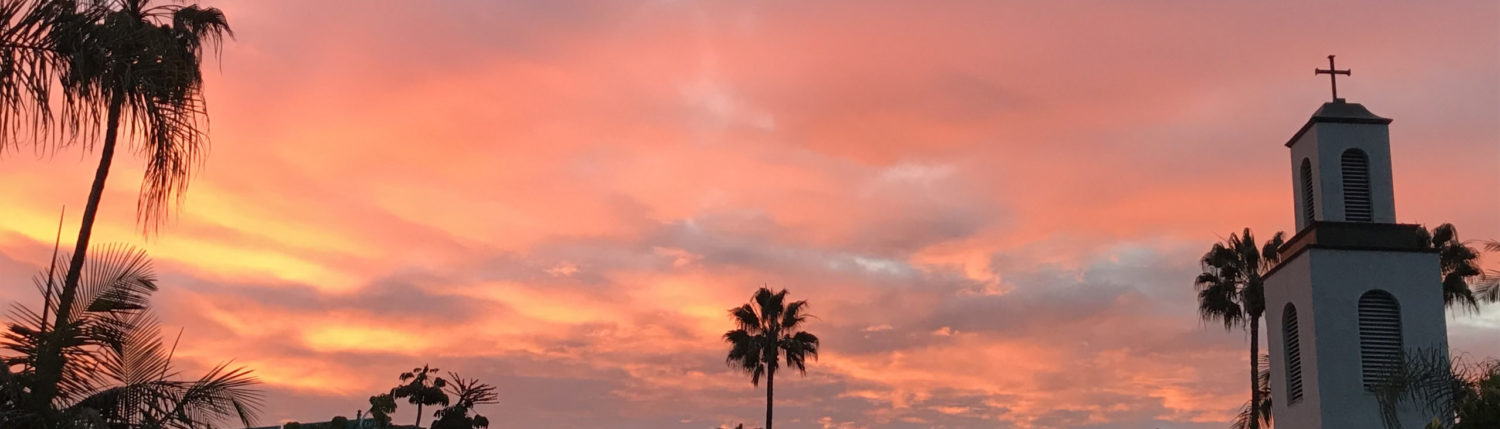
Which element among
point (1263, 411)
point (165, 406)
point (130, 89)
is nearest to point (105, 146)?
point (165, 406)

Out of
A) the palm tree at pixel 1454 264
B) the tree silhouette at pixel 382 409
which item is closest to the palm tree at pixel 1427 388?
the palm tree at pixel 1454 264

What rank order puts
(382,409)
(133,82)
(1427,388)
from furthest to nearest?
(382,409)
(1427,388)
(133,82)

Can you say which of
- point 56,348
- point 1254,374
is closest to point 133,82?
point 56,348

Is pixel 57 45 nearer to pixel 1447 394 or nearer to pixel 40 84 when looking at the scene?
pixel 40 84

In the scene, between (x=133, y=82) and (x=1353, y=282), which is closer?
(x=133, y=82)

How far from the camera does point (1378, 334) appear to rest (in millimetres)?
29125

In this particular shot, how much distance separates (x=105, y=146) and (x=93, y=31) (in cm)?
858

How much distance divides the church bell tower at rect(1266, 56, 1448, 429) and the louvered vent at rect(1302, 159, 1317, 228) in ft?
0.34

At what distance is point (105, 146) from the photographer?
53.2 feet

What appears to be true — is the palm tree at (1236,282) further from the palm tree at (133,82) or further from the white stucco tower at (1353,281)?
the palm tree at (133,82)

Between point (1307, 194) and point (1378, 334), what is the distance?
3608mm

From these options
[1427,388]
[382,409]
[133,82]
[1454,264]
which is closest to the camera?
[133,82]

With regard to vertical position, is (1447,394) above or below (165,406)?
above

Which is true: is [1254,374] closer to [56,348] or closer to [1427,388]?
[1427,388]
